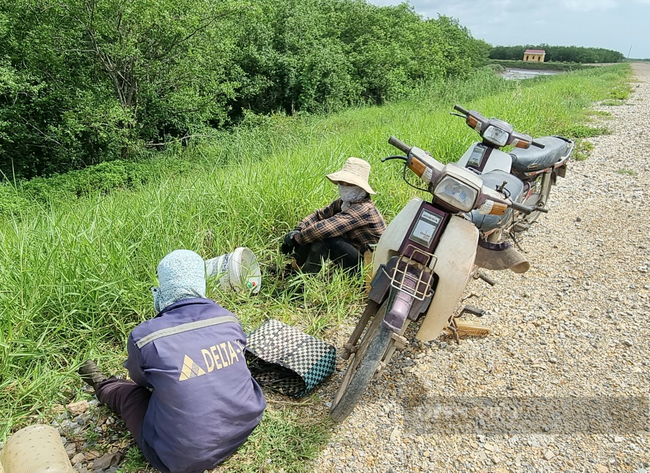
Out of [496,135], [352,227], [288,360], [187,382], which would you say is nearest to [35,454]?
[187,382]

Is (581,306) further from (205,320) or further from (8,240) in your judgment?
(8,240)

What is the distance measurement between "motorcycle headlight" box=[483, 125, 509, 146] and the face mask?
4.21 ft

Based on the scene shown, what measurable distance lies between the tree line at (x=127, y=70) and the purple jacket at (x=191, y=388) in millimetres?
6598

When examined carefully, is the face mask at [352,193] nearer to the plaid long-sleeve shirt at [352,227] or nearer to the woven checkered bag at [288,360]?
the plaid long-sleeve shirt at [352,227]

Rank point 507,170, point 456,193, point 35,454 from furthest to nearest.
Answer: point 507,170 → point 456,193 → point 35,454

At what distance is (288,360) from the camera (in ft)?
7.98

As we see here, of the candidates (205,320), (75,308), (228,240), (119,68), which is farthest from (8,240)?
(119,68)

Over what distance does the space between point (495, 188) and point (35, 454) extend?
2.92 m

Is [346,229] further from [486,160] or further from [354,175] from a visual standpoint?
[486,160]

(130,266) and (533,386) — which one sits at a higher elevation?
(130,266)

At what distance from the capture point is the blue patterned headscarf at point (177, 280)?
78.9 inches

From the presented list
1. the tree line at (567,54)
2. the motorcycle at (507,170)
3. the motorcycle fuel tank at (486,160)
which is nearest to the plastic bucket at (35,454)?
the motorcycle at (507,170)

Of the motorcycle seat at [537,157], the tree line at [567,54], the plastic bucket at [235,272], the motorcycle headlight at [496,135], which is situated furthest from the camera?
the tree line at [567,54]

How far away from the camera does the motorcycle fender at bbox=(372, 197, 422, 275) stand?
2311 millimetres
